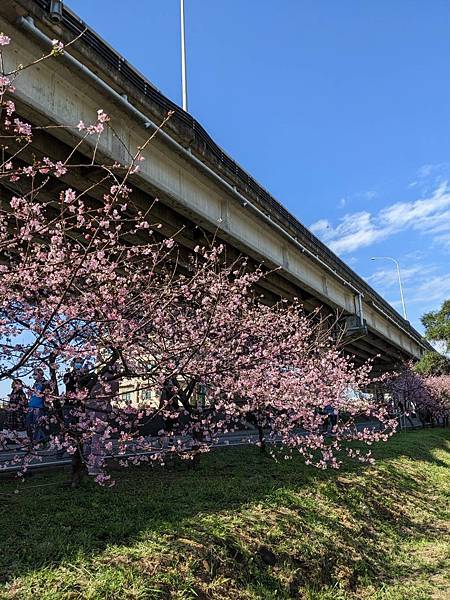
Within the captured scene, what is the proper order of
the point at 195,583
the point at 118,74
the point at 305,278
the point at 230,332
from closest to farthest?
the point at 195,583
the point at 118,74
the point at 230,332
the point at 305,278

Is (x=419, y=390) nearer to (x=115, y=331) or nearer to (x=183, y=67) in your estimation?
(x=183, y=67)

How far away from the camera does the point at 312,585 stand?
6.16 meters

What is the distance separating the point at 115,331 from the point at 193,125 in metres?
7.22

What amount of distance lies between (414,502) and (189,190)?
367 inches

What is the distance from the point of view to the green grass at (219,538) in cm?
493

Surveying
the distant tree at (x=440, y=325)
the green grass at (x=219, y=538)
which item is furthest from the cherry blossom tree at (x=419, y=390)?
the green grass at (x=219, y=538)

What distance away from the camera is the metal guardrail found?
27.7 feet

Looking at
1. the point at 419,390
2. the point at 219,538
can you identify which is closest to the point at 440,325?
the point at 419,390

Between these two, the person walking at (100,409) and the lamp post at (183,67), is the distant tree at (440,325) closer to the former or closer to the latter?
the lamp post at (183,67)

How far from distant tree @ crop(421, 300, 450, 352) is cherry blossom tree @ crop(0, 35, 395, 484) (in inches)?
1103

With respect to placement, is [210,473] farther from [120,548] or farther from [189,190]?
[189,190]

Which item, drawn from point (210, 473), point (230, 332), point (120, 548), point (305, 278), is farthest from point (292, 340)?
point (120, 548)

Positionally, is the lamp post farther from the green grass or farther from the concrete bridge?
the green grass

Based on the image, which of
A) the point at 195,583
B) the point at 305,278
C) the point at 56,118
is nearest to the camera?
the point at 195,583
